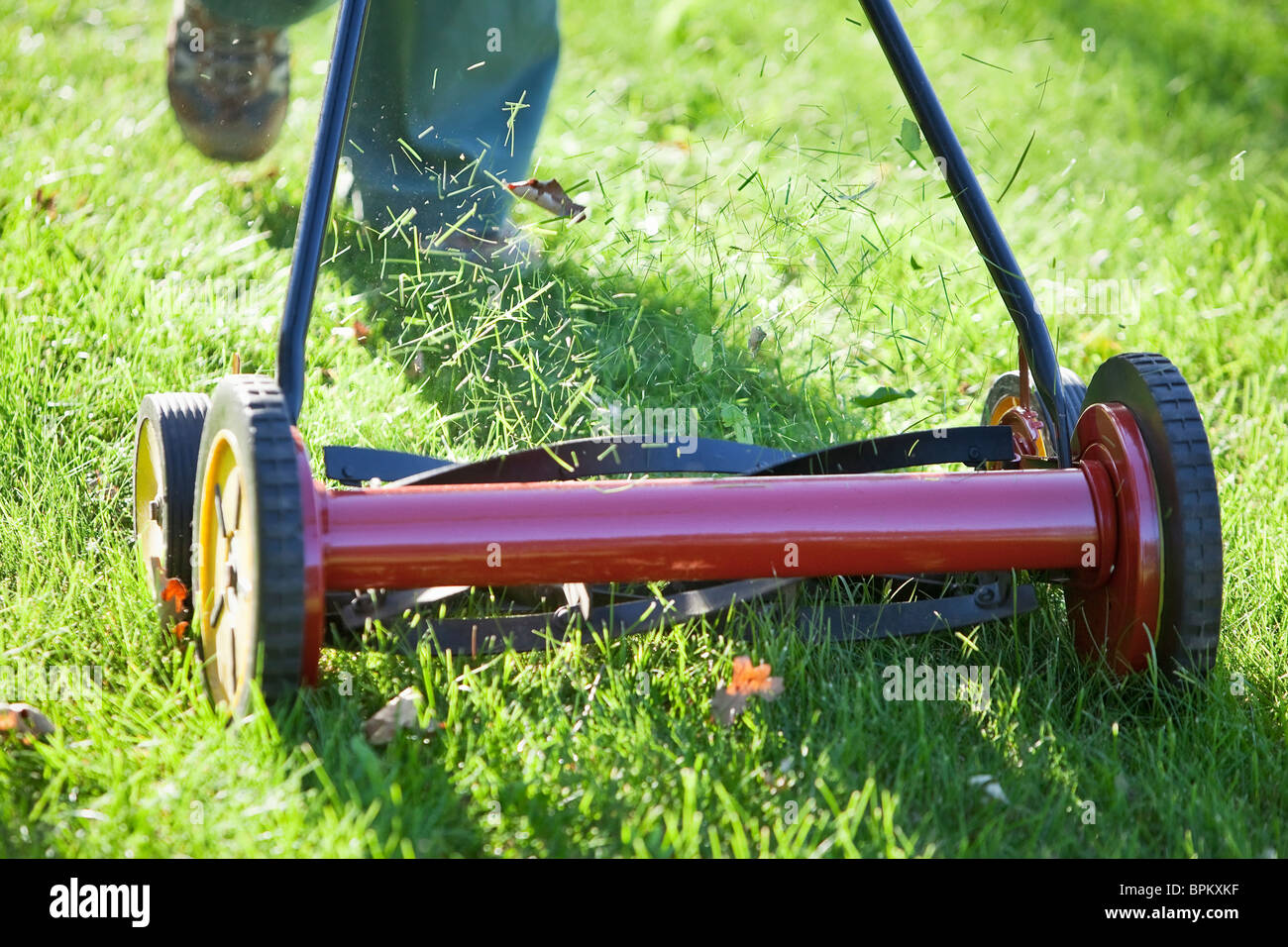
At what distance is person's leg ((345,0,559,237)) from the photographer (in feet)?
10.3

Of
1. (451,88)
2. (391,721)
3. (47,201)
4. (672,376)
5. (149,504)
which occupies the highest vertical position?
(451,88)

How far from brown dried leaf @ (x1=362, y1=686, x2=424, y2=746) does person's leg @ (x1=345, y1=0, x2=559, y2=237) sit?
1546 millimetres

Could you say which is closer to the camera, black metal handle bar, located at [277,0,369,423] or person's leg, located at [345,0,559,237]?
black metal handle bar, located at [277,0,369,423]

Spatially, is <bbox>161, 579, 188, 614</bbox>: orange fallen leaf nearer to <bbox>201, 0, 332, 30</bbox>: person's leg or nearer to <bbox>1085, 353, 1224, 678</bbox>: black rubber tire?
<bbox>1085, 353, 1224, 678</bbox>: black rubber tire

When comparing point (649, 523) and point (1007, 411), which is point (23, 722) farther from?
point (1007, 411)

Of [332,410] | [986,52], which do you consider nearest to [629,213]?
[332,410]

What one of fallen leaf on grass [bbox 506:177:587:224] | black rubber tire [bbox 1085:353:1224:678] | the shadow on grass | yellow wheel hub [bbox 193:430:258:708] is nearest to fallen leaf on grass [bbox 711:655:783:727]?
black rubber tire [bbox 1085:353:1224:678]

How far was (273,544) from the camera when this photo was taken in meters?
1.64

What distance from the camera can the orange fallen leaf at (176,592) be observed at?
2.00m

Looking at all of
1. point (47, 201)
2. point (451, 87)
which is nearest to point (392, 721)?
point (451, 87)

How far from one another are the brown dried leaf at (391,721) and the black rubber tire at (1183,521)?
1.05 meters

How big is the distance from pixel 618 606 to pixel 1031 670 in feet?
2.13

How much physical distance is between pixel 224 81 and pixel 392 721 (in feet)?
7.47
